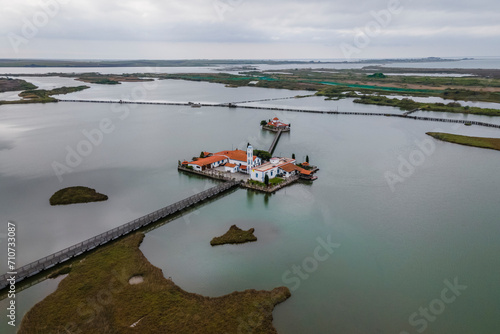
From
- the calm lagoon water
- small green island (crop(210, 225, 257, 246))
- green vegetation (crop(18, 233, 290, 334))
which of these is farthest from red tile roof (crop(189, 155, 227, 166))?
green vegetation (crop(18, 233, 290, 334))

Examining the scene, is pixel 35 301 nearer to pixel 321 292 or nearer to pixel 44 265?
pixel 44 265

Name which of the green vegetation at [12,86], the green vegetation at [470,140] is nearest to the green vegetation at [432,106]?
the green vegetation at [470,140]

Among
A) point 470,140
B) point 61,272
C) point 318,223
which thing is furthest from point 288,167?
point 470,140

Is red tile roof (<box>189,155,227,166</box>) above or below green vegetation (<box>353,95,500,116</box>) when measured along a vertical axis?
below

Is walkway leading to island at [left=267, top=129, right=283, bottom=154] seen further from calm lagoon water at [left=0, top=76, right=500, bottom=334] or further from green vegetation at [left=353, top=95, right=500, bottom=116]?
green vegetation at [left=353, top=95, right=500, bottom=116]

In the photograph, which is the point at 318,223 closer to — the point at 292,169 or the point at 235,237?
the point at 235,237

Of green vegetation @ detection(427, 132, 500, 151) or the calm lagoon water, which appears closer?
the calm lagoon water

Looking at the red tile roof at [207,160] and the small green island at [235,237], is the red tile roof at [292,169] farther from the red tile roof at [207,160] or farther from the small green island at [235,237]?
the small green island at [235,237]
